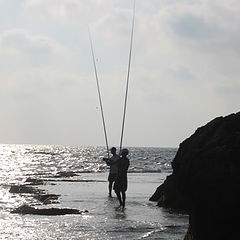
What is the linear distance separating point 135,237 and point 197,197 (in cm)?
283

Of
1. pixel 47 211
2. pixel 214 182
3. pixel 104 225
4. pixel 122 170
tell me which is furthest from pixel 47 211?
pixel 214 182

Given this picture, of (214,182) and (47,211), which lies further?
(47,211)

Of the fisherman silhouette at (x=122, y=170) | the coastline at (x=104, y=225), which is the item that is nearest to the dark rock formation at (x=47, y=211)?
the coastline at (x=104, y=225)

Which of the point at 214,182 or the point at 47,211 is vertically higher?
the point at 214,182

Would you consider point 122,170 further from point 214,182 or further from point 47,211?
point 214,182

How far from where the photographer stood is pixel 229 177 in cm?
898

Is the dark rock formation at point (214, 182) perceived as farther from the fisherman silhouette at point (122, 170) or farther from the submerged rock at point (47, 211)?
the fisherman silhouette at point (122, 170)

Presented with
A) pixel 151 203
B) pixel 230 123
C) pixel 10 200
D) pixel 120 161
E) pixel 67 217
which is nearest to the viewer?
pixel 230 123

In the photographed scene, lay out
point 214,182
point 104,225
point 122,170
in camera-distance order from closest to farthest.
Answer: point 214,182 < point 104,225 < point 122,170

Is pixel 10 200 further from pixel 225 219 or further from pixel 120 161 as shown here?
pixel 225 219

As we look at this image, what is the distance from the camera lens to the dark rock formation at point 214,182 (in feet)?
29.5

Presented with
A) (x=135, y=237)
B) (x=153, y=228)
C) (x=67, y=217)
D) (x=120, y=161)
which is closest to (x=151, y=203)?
(x=120, y=161)

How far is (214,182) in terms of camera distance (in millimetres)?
9055

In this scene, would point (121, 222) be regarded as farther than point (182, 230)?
Yes
